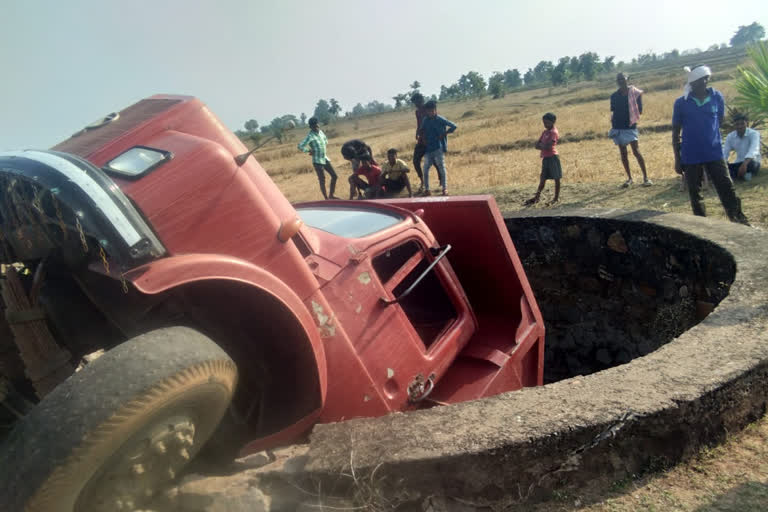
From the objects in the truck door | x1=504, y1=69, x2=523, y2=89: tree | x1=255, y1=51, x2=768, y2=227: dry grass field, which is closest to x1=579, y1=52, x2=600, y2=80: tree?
x1=504, y1=69, x2=523, y2=89: tree

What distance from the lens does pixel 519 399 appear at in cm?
193

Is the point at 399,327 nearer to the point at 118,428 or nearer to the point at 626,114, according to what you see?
the point at 118,428

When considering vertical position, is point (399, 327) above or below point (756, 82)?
below

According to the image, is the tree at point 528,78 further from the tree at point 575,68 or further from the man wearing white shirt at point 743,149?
the man wearing white shirt at point 743,149

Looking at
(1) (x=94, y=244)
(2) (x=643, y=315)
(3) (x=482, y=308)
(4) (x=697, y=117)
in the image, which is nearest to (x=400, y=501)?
(1) (x=94, y=244)

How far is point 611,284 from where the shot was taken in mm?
4527

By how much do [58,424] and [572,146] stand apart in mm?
14942

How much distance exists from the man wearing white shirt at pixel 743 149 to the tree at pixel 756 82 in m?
0.21

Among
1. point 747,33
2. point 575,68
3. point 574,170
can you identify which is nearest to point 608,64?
point 575,68

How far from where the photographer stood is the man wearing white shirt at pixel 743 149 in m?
7.04

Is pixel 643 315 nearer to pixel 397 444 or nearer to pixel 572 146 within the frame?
pixel 397 444

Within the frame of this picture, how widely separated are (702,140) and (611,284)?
1.88 meters

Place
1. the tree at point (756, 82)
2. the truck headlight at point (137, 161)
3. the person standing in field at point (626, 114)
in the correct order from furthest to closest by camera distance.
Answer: the person standing in field at point (626, 114)
the tree at point (756, 82)
the truck headlight at point (137, 161)

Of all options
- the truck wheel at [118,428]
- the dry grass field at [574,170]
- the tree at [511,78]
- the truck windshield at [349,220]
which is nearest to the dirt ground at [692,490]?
the truck wheel at [118,428]
